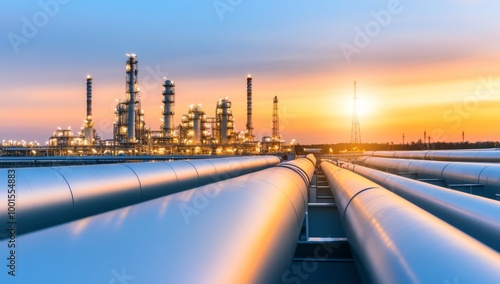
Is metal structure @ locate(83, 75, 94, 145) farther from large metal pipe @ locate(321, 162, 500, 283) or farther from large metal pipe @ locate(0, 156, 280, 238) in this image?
large metal pipe @ locate(321, 162, 500, 283)

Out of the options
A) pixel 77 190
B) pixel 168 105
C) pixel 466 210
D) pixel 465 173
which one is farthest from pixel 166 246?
pixel 168 105

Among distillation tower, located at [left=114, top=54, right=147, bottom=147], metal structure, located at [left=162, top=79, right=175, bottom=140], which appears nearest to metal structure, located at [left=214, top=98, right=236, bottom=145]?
metal structure, located at [left=162, top=79, right=175, bottom=140]

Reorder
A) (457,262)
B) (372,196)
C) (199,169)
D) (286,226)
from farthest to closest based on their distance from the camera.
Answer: (199,169) < (372,196) < (286,226) < (457,262)

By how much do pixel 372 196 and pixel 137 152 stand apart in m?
51.4

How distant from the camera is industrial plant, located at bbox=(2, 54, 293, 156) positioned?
55375mm

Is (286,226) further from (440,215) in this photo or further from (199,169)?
(199,169)

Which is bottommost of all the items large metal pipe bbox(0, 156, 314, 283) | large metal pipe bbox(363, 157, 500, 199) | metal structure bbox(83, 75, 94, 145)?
large metal pipe bbox(363, 157, 500, 199)

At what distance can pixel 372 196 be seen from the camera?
20.9 ft

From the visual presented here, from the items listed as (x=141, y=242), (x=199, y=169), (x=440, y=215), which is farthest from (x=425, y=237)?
(x=199, y=169)

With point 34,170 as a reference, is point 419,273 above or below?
below

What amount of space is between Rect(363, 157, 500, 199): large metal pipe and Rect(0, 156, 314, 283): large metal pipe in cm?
966

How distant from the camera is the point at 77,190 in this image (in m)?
6.74

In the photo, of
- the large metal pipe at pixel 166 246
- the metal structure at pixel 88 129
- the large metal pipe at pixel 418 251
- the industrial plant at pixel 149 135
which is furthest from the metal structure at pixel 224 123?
the large metal pipe at pixel 166 246

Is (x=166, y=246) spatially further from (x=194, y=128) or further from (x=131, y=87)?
(x=194, y=128)
